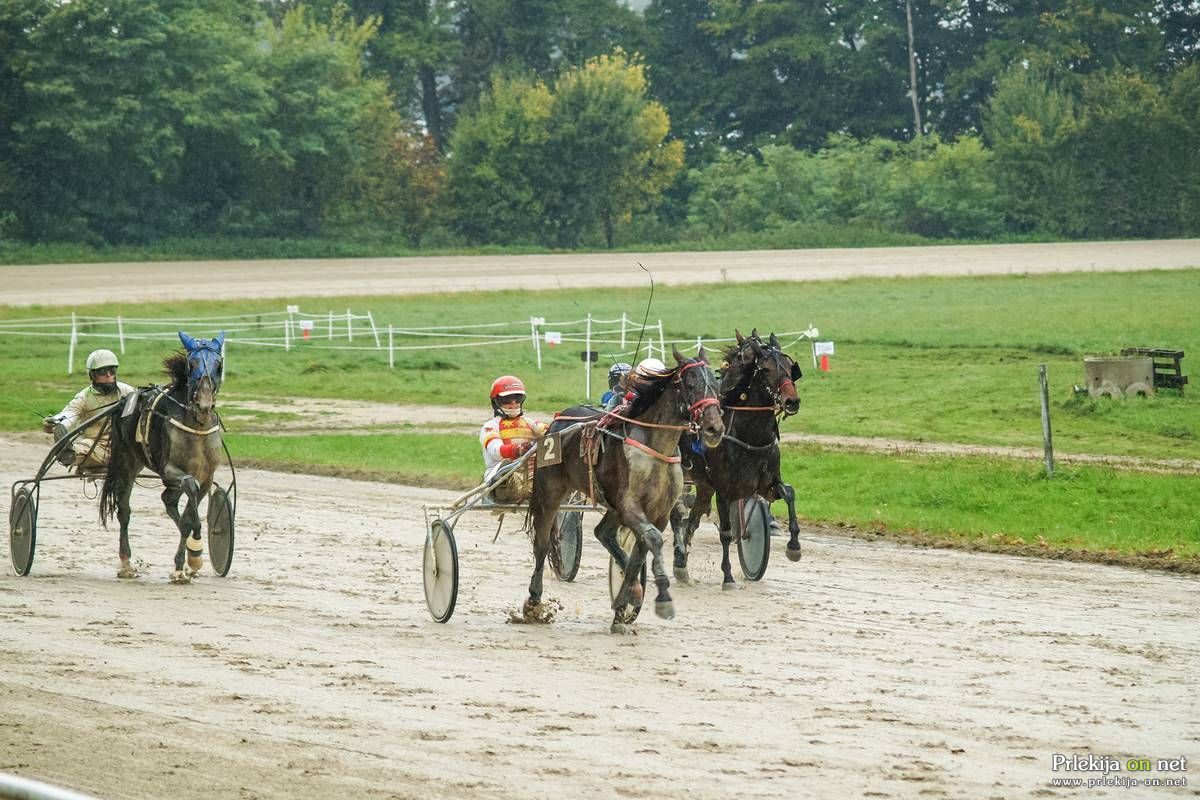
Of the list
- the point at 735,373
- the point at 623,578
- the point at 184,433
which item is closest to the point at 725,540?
the point at 735,373

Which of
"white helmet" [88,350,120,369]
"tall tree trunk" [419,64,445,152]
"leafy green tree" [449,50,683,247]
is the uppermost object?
"tall tree trunk" [419,64,445,152]

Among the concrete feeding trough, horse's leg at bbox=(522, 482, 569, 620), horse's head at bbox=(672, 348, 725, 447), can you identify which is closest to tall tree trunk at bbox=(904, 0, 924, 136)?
the concrete feeding trough

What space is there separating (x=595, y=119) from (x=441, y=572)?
5237 cm

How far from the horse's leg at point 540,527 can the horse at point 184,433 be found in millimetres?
2645

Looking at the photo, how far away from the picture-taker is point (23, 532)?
1262cm

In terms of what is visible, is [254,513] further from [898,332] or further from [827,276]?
[827,276]

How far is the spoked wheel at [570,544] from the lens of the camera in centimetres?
1232

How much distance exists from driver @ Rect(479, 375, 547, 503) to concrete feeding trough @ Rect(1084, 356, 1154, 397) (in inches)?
529

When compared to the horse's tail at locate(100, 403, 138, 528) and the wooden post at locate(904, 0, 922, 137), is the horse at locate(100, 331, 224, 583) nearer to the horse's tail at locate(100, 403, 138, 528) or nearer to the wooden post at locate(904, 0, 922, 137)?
the horse's tail at locate(100, 403, 138, 528)

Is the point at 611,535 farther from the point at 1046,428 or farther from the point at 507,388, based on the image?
the point at 1046,428

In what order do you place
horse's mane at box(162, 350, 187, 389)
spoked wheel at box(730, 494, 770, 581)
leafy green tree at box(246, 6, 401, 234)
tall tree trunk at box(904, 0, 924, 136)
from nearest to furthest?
horse's mane at box(162, 350, 187, 389) < spoked wheel at box(730, 494, 770, 581) < leafy green tree at box(246, 6, 401, 234) < tall tree trunk at box(904, 0, 924, 136)

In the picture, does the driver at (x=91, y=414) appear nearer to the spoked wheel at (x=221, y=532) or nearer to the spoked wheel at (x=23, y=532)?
the spoked wheel at (x=23, y=532)

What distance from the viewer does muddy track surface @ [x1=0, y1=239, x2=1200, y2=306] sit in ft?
143

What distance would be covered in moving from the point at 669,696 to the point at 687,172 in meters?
61.4
